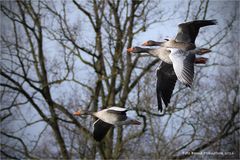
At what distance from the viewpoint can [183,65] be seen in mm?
4188

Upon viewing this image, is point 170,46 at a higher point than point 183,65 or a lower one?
higher

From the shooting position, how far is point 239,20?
37.7 ft

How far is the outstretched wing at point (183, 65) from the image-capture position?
4012 mm

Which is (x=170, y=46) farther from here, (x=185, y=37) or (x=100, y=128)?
(x=100, y=128)

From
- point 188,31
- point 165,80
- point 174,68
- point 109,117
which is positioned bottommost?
point 109,117

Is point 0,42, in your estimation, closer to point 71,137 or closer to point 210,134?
point 71,137

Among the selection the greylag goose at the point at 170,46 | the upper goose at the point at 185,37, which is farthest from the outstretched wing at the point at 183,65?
the upper goose at the point at 185,37

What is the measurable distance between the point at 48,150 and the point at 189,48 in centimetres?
665

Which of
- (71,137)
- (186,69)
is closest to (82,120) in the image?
(71,137)

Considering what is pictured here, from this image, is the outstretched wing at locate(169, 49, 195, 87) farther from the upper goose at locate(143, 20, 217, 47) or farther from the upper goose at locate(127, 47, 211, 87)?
the upper goose at locate(143, 20, 217, 47)

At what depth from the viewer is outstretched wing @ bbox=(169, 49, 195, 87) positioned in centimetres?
401

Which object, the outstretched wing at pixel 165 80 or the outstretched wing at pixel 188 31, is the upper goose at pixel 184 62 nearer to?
the outstretched wing at pixel 188 31

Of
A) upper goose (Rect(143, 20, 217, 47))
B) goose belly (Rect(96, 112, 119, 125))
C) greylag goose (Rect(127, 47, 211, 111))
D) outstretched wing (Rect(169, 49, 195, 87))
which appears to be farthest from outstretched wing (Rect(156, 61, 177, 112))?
outstretched wing (Rect(169, 49, 195, 87))

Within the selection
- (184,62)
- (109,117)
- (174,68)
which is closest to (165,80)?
(109,117)
